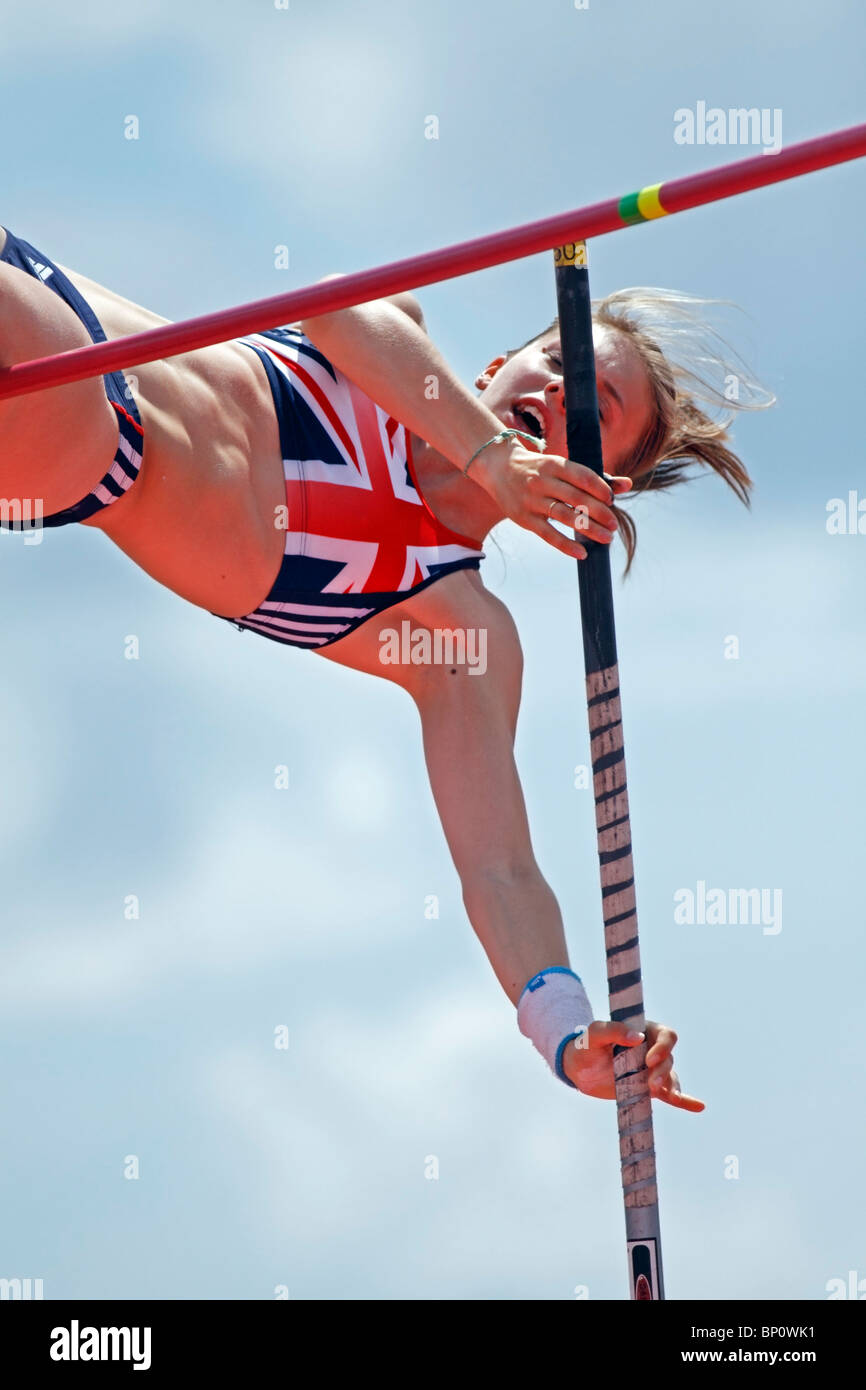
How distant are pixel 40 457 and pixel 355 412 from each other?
106cm

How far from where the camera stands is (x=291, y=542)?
16.0 ft

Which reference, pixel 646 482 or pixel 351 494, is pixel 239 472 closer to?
pixel 351 494

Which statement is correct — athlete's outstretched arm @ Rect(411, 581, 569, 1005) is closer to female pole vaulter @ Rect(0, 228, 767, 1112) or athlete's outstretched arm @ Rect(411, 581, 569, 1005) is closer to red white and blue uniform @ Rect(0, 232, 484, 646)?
female pole vaulter @ Rect(0, 228, 767, 1112)

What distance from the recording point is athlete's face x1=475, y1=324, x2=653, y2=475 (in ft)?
17.6

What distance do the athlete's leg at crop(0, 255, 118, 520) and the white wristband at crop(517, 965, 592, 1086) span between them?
168 centimetres

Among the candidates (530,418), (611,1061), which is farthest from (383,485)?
(611,1061)

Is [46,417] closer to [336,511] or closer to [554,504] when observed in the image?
[336,511]

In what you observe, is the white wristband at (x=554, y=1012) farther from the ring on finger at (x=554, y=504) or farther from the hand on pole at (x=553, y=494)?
the ring on finger at (x=554, y=504)

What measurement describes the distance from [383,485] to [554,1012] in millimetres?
1475

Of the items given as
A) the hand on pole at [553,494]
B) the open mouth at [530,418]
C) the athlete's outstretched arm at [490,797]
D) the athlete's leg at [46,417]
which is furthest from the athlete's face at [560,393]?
the athlete's leg at [46,417]

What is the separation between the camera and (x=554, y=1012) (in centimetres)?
470

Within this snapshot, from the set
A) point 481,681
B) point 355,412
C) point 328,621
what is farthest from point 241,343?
point 481,681

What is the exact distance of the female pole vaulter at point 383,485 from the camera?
14.0ft

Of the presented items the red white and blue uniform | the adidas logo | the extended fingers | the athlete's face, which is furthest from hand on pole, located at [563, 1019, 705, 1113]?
the adidas logo
